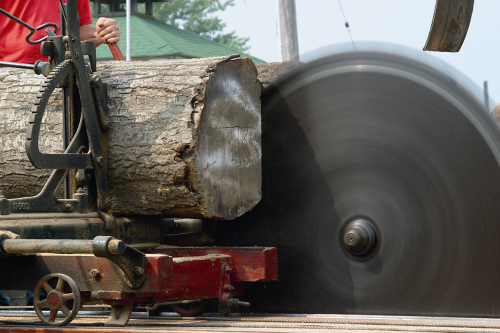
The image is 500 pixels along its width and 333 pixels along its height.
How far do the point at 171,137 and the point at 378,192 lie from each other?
3.30ft

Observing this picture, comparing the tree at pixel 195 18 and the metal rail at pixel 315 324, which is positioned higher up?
the tree at pixel 195 18

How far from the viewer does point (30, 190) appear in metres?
3.11

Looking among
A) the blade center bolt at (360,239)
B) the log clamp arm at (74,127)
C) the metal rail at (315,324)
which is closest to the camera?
the metal rail at (315,324)

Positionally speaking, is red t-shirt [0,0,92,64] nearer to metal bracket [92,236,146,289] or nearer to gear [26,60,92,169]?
gear [26,60,92,169]

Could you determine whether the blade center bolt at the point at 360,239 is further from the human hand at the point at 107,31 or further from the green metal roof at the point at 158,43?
the green metal roof at the point at 158,43

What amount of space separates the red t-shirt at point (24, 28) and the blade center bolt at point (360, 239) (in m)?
1.99

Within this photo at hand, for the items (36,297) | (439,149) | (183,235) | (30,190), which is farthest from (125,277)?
(439,149)

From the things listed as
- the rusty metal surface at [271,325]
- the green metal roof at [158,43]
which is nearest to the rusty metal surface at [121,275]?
the rusty metal surface at [271,325]

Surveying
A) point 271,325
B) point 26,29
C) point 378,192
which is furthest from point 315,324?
point 26,29

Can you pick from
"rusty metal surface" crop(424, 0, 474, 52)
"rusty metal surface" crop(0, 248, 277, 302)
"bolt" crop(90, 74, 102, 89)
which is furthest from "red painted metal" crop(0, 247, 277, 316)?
"rusty metal surface" crop(424, 0, 474, 52)

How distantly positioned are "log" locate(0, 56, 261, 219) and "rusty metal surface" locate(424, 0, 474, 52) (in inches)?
38.5

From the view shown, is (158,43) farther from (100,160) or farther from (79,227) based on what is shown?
(79,227)

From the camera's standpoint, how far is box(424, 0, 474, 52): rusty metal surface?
2.27m

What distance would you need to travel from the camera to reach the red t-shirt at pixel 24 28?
11.1 ft
